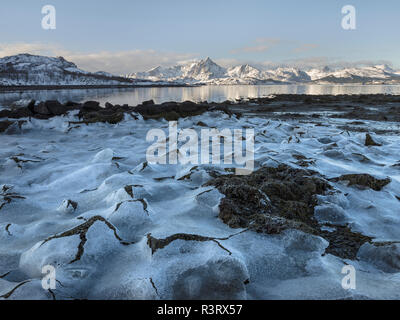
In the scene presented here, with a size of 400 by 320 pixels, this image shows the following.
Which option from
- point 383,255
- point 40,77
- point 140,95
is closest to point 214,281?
point 383,255

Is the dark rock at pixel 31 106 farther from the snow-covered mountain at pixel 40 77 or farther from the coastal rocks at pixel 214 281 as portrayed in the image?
the snow-covered mountain at pixel 40 77

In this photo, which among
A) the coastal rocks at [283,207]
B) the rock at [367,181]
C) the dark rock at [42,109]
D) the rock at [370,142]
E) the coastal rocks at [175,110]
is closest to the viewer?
Result: the coastal rocks at [283,207]

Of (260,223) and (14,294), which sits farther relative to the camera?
(260,223)

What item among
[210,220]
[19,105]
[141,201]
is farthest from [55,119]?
[210,220]

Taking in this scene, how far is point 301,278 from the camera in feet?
6.01

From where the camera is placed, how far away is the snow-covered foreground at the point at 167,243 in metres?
1.69

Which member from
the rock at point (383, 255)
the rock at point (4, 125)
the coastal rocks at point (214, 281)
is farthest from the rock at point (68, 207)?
the rock at point (4, 125)

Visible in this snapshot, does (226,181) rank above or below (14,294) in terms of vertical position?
above

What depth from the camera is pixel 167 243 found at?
79.5 inches

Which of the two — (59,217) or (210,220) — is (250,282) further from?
(59,217)

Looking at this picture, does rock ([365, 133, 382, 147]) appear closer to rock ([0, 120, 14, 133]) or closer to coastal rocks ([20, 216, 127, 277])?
coastal rocks ([20, 216, 127, 277])

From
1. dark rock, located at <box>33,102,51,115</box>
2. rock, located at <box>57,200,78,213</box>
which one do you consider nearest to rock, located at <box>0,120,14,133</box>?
dark rock, located at <box>33,102,51,115</box>
